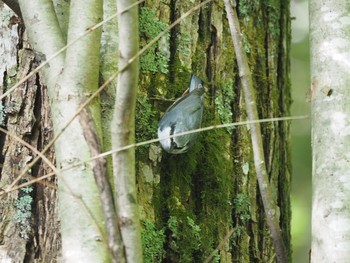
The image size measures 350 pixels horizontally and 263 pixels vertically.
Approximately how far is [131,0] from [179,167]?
0.83m

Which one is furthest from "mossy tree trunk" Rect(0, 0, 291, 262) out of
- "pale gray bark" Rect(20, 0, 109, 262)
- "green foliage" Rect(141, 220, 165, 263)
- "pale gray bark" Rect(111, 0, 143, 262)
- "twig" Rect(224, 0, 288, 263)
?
"pale gray bark" Rect(111, 0, 143, 262)

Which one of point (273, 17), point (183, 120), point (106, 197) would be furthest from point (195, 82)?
point (106, 197)

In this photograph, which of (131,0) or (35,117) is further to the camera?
(35,117)

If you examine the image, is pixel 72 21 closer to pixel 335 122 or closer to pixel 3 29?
pixel 3 29

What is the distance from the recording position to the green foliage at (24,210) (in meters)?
1.96

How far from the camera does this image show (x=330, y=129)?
1.85 metres

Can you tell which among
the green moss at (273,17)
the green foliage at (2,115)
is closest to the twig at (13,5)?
the green foliage at (2,115)

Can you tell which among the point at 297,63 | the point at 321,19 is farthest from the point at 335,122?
the point at 297,63

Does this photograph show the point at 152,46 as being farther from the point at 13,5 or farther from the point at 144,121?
the point at 13,5

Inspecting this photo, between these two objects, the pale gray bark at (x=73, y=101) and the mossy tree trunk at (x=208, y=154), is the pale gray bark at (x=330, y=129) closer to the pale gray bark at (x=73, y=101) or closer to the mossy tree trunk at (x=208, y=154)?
the mossy tree trunk at (x=208, y=154)

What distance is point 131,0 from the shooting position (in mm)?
1336

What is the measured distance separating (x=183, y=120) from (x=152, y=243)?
33 centimetres

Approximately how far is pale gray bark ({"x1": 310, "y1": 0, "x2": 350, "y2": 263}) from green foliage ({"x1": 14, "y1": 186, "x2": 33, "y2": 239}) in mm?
714

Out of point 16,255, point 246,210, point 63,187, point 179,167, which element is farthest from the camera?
point 246,210
